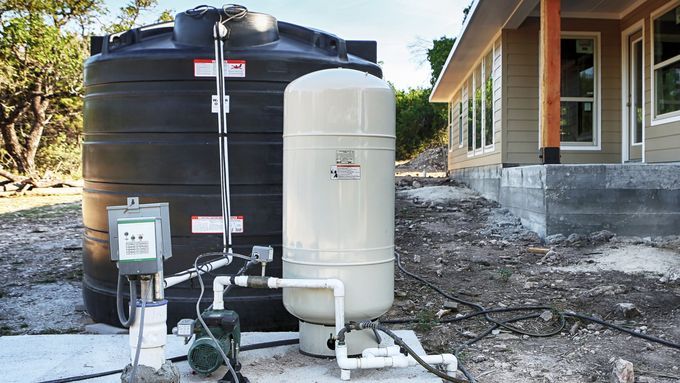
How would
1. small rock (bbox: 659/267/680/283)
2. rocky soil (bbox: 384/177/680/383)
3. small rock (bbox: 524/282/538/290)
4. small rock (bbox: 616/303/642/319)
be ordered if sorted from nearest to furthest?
rocky soil (bbox: 384/177/680/383), small rock (bbox: 616/303/642/319), small rock (bbox: 659/267/680/283), small rock (bbox: 524/282/538/290)

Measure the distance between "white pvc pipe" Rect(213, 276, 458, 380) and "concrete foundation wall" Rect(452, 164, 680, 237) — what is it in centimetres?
401

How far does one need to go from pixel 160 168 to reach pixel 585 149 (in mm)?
7142

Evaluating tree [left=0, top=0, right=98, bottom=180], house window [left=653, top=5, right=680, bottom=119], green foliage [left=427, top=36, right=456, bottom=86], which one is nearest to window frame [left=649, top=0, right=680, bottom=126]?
house window [left=653, top=5, right=680, bottom=119]

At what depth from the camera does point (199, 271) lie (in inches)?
113

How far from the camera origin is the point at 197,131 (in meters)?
3.48

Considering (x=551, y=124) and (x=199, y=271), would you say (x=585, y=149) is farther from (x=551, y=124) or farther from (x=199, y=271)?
(x=199, y=271)

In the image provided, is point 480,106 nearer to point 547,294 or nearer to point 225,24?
point 547,294

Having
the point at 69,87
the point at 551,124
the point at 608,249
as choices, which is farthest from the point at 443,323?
the point at 69,87

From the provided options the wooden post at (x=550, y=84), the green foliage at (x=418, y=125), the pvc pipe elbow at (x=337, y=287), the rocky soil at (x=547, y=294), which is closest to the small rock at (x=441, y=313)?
the rocky soil at (x=547, y=294)

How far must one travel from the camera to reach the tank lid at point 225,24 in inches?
139

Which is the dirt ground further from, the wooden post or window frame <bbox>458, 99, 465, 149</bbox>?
window frame <bbox>458, 99, 465, 149</bbox>

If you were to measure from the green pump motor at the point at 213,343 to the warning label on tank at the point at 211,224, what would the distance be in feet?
2.69

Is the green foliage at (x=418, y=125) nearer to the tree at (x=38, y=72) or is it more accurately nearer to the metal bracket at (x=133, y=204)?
the tree at (x=38, y=72)

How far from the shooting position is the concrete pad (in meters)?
2.71
